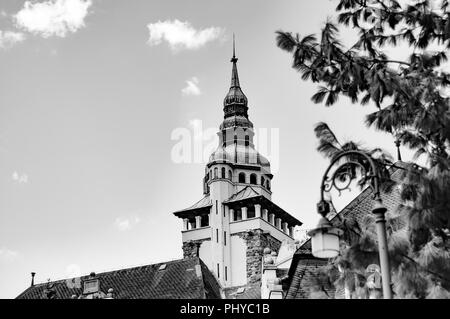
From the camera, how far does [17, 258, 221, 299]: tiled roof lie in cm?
4216

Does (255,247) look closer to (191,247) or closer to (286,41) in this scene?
(191,247)

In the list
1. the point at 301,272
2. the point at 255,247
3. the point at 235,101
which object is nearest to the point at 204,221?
the point at 255,247

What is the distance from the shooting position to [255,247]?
74438mm

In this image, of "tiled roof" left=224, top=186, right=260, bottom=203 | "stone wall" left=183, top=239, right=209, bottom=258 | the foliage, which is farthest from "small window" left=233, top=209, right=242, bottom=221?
the foliage

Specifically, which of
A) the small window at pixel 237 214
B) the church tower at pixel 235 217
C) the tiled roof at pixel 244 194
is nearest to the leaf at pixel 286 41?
the church tower at pixel 235 217

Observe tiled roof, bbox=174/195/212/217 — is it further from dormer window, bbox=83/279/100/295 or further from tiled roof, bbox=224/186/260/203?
dormer window, bbox=83/279/100/295

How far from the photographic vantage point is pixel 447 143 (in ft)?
47.7

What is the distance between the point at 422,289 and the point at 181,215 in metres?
66.9

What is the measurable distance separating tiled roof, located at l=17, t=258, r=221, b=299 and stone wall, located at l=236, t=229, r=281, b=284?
25437 millimetres

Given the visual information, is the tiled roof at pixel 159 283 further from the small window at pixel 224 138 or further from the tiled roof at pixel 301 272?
the small window at pixel 224 138

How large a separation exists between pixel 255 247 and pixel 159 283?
31.2 meters

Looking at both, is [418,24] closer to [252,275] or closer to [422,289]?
[422,289]
